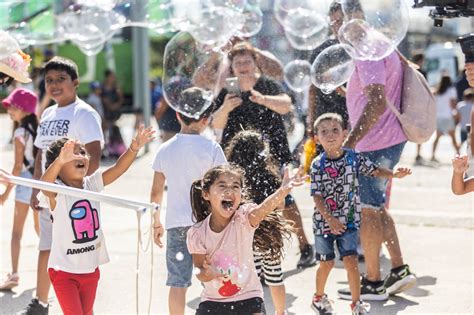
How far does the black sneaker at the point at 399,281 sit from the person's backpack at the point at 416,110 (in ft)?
2.85

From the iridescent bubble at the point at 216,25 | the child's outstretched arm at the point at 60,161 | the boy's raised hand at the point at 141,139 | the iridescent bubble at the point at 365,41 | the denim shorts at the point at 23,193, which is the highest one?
the iridescent bubble at the point at 216,25

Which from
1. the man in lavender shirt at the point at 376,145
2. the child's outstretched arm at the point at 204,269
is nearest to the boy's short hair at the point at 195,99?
the man in lavender shirt at the point at 376,145

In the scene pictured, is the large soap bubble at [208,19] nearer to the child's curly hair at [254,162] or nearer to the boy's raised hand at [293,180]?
the child's curly hair at [254,162]

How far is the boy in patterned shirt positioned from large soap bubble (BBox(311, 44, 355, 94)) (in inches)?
19.3

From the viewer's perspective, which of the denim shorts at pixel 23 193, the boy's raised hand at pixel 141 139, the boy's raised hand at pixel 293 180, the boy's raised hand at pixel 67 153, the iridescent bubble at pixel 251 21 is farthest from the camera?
the iridescent bubble at pixel 251 21

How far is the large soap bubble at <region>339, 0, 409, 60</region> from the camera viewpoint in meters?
6.25

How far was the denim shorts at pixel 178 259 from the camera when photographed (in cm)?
533

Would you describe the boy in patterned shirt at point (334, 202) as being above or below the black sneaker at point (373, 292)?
above

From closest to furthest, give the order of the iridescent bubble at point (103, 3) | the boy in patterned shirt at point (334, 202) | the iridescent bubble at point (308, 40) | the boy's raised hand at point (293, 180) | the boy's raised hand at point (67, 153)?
the boy's raised hand at point (293, 180) < the boy's raised hand at point (67, 153) < the boy in patterned shirt at point (334, 202) < the iridescent bubble at point (308, 40) < the iridescent bubble at point (103, 3)

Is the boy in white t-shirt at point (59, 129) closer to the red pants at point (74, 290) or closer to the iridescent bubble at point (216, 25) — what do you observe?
the red pants at point (74, 290)

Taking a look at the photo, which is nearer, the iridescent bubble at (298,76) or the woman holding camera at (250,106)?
the woman holding camera at (250,106)

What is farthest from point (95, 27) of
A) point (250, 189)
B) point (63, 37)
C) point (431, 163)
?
point (431, 163)

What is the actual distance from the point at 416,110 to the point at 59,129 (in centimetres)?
236

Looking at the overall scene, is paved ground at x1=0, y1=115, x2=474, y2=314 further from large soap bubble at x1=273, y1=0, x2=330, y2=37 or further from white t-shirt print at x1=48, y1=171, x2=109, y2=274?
large soap bubble at x1=273, y1=0, x2=330, y2=37
